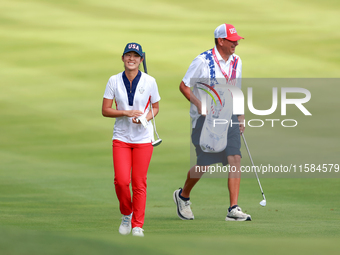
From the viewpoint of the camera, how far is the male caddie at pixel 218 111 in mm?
6371

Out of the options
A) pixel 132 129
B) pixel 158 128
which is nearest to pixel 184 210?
pixel 132 129

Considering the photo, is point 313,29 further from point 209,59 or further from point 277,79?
point 209,59

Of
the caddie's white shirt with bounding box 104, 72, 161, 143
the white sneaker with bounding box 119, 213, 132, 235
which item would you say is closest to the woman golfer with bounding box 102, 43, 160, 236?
the caddie's white shirt with bounding box 104, 72, 161, 143

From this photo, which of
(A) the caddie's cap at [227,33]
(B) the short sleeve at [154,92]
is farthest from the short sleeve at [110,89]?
(A) the caddie's cap at [227,33]

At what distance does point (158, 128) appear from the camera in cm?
1588

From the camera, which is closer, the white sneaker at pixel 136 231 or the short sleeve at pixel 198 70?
the white sneaker at pixel 136 231

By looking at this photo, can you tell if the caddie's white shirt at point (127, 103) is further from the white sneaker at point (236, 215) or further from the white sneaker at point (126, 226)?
the white sneaker at point (236, 215)

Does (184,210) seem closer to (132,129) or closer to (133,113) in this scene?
(132,129)

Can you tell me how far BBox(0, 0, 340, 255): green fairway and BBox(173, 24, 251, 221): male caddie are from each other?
1.33 feet

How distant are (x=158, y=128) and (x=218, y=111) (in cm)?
930

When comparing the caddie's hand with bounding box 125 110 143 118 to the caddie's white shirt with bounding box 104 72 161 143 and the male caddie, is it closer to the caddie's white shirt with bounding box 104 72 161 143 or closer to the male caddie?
the caddie's white shirt with bounding box 104 72 161 143

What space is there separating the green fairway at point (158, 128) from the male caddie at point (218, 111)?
406 millimetres

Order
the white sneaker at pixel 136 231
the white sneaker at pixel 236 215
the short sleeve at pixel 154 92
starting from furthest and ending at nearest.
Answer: the white sneaker at pixel 236 215 < the short sleeve at pixel 154 92 < the white sneaker at pixel 136 231

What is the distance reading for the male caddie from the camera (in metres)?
6.37
